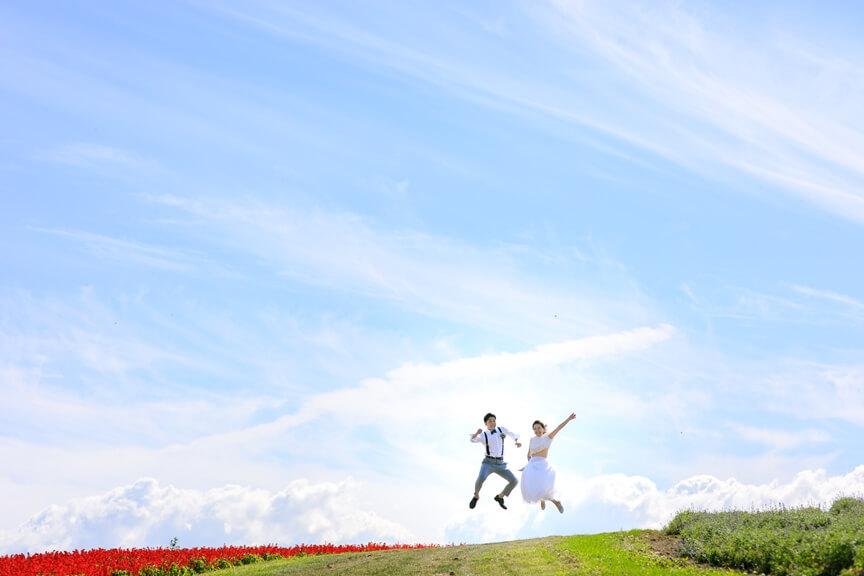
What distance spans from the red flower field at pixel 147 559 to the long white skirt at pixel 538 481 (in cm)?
788

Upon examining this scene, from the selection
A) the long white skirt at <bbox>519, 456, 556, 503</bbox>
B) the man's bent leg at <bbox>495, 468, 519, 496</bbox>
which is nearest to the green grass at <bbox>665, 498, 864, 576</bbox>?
the long white skirt at <bbox>519, 456, 556, 503</bbox>

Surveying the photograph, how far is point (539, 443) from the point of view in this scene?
82.9 ft

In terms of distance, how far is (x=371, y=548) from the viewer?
103ft

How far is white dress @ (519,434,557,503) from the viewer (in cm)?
2494

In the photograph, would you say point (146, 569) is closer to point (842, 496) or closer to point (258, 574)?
point (258, 574)

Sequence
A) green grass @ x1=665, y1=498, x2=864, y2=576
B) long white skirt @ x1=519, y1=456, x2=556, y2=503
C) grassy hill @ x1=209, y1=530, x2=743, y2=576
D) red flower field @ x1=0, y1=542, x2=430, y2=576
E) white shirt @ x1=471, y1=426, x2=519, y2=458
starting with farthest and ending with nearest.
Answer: red flower field @ x1=0, y1=542, x2=430, y2=576
white shirt @ x1=471, y1=426, x2=519, y2=458
long white skirt @ x1=519, y1=456, x2=556, y2=503
grassy hill @ x1=209, y1=530, x2=743, y2=576
green grass @ x1=665, y1=498, x2=864, y2=576

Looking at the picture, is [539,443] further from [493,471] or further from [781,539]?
[781,539]

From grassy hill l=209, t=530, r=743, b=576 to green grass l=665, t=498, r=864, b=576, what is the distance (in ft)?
2.15

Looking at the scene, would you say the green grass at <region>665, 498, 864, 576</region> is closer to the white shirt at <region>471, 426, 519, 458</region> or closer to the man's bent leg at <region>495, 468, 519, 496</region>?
the man's bent leg at <region>495, 468, 519, 496</region>

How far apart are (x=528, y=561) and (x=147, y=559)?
14.3m

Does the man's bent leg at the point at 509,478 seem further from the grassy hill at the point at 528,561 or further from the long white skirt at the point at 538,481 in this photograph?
the grassy hill at the point at 528,561

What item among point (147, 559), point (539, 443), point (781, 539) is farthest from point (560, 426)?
point (147, 559)

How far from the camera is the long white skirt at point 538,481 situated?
24938 millimetres

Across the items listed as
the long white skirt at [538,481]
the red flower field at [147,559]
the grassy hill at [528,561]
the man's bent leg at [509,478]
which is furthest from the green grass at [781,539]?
the red flower field at [147,559]
